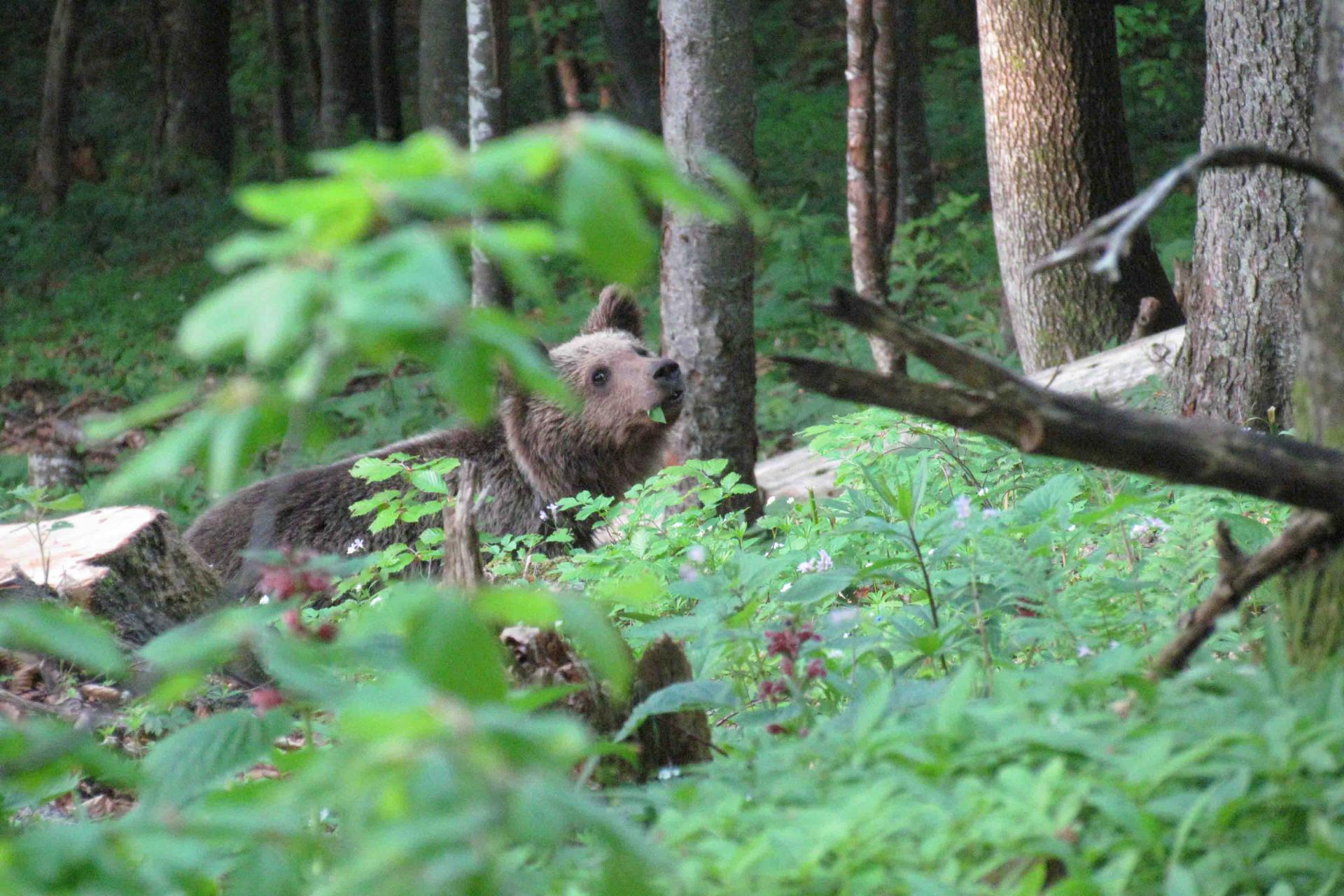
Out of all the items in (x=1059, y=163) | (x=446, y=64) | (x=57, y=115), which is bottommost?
(x=1059, y=163)

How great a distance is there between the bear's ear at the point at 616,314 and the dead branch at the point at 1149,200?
6.16m

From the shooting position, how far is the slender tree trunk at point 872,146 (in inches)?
388

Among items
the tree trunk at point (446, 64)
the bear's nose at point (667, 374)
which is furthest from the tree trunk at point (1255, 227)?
the tree trunk at point (446, 64)

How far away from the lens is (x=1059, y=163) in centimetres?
830

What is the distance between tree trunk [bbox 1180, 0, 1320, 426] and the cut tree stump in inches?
187

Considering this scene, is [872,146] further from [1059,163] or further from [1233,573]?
[1233,573]

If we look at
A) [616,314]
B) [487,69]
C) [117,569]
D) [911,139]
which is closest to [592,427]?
[616,314]

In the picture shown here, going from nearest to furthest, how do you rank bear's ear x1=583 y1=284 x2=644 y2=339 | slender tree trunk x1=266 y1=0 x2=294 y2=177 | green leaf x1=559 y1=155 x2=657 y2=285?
green leaf x1=559 y1=155 x2=657 y2=285
bear's ear x1=583 y1=284 x2=644 y2=339
slender tree trunk x1=266 y1=0 x2=294 y2=177

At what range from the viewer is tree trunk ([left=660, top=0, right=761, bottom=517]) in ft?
24.2

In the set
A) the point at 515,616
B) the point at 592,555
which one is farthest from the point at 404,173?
the point at 592,555

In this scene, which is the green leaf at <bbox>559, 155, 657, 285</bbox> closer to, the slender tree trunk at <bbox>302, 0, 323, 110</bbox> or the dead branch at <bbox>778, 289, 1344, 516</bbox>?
the dead branch at <bbox>778, 289, 1344, 516</bbox>

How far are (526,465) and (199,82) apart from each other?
1744cm

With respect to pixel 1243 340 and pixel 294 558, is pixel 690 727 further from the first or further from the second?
pixel 1243 340

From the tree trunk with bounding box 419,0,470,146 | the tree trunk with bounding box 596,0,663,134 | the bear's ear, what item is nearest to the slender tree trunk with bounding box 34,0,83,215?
the tree trunk with bounding box 419,0,470,146
